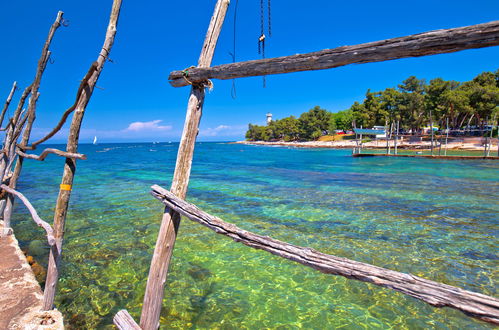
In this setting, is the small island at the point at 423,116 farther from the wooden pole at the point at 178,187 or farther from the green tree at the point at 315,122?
the wooden pole at the point at 178,187

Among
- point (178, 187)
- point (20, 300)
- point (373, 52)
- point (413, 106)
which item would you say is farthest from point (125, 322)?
point (413, 106)

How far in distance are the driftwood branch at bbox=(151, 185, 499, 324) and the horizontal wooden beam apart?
5.24 feet

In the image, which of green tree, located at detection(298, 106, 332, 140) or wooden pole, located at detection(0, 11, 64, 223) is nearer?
wooden pole, located at detection(0, 11, 64, 223)

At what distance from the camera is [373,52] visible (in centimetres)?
217

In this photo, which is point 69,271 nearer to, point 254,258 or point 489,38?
point 254,258

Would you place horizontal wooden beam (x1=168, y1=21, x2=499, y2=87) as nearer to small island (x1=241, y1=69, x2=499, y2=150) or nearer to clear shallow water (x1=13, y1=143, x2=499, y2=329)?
clear shallow water (x1=13, y1=143, x2=499, y2=329)

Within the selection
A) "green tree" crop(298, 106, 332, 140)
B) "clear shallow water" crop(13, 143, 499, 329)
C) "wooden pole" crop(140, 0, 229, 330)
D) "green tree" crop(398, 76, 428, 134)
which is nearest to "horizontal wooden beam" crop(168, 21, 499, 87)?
"wooden pole" crop(140, 0, 229, 330)

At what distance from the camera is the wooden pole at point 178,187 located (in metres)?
3.03

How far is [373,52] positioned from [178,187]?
2418mm

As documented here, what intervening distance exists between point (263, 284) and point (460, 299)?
4.28 m

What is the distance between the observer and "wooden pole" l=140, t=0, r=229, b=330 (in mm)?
3033

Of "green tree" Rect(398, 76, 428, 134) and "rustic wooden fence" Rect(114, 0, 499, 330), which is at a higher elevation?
"green tree" Rect(398, 76, 428, 134)

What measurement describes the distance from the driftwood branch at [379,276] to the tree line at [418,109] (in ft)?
184

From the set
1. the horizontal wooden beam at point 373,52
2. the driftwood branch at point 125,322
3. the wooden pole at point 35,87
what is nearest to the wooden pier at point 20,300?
the driftwood branch at point 125,322
